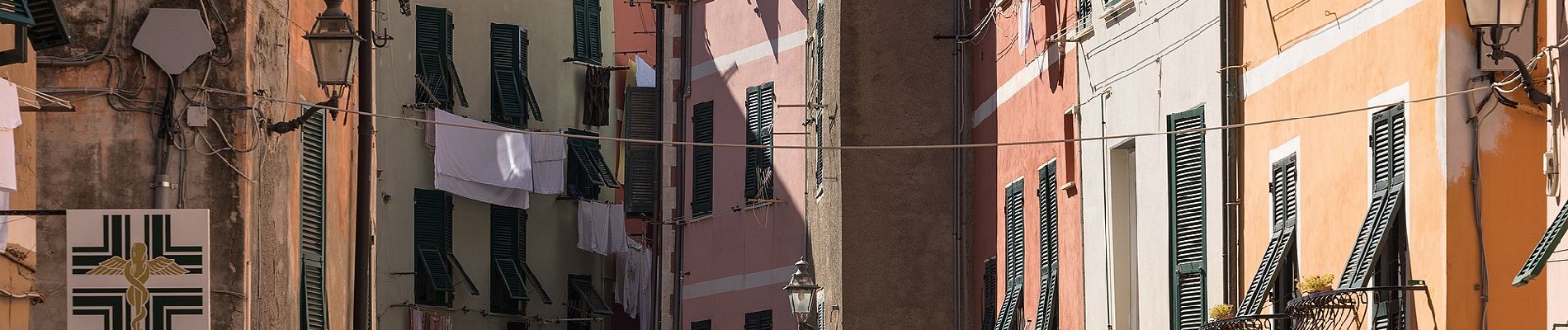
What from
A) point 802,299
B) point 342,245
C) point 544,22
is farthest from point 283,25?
point 544,22

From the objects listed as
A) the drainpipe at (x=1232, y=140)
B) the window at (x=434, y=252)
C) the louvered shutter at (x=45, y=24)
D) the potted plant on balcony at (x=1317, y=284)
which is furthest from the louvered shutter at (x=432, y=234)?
the potted plant on balcony at (x=1317, y=284)

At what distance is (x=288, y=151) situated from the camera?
1435cm

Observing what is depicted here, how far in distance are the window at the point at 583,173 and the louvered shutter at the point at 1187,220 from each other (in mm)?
20451

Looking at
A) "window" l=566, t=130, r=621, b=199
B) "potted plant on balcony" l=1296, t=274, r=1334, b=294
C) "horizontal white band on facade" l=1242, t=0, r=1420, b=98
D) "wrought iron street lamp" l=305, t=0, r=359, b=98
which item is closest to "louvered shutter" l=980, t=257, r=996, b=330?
"horizontal white band on facade" l=1242, t=0, r=1420, b=98

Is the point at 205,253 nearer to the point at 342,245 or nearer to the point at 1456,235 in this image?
the point at 342,245

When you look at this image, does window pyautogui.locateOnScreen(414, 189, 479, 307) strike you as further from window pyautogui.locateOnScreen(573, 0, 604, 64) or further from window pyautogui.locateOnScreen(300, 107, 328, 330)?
window pyautogui.locateOnScreen(300, 107, 328, 330)

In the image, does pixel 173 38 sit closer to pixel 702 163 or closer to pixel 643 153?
pixel 702 163

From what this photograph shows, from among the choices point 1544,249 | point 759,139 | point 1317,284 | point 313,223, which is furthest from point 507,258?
point 1544,249

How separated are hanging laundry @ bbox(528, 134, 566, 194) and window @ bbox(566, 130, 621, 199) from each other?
0.96 ft

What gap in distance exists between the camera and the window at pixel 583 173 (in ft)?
115

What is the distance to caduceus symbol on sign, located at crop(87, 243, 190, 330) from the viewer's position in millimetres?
11953

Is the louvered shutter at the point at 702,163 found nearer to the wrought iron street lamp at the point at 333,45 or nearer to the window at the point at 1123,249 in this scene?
the window at the point at 1123,249

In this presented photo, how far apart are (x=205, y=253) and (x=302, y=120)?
1.78m

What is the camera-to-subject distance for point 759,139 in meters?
28.5
